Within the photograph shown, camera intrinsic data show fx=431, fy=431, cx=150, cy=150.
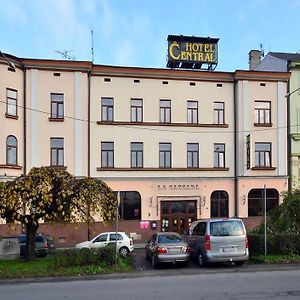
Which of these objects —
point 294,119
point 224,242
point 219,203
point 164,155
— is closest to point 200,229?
point 224,242

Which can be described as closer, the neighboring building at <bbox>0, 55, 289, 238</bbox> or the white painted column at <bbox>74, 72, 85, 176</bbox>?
the neighboring building at <bbox>0, 55, 289, 238</bbox>

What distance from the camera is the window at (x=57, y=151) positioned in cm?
2889

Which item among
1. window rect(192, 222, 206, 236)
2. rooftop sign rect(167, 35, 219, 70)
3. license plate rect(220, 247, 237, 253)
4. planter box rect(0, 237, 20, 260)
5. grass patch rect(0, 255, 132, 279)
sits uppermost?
rooftop sign rect(167, 35, 219, 70)

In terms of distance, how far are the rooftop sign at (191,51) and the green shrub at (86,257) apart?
22.7m

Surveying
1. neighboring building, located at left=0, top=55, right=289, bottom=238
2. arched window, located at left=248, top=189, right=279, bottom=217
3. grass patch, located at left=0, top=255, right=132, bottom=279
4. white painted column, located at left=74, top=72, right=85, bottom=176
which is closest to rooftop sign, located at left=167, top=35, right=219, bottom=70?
neighboring building, located at left=0, top=55, right=289, bottom=238

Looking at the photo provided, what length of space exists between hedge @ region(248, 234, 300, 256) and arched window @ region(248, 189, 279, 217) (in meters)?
13.5

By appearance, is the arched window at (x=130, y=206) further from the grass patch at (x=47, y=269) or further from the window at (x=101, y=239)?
the grass patch at (x=47, y=269)

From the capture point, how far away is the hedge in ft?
56.5

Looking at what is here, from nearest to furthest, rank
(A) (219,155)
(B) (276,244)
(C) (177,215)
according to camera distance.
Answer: (B) (276,244) → (C) (177,215) → (A) (219,155)

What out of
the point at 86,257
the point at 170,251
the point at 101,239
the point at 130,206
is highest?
the point at 130,206

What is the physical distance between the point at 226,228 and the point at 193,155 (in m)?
15.7

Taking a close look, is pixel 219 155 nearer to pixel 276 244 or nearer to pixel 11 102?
pixel 276 244

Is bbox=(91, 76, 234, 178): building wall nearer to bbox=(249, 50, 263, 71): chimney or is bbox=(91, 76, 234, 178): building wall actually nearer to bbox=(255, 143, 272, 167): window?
bbox=(255, 143, 272, 167): window

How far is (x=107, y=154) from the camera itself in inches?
1179
